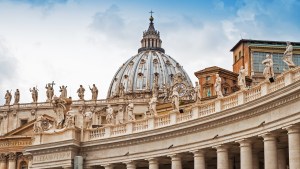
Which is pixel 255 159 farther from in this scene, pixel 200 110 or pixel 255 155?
pixel 200 110

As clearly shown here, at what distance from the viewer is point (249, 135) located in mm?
48656

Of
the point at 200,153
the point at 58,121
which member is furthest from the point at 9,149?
the point at 200,153

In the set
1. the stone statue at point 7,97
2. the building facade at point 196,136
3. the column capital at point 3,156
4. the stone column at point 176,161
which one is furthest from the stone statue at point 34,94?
the stone column at point 176,161

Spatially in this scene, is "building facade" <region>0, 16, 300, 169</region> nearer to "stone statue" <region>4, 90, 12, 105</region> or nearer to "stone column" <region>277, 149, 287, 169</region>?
"stone column" <region>277, 149, 287, 169</region>

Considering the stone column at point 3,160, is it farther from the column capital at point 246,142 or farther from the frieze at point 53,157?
the column capital at point 246,142

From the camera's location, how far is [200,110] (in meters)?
54.7

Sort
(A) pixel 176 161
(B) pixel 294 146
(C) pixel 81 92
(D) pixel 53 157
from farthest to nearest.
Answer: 1. (C) pixel 81 92
2. (D) pixel 53 157
3. (A) pixel 176 161
4. (B) pixel 294 146

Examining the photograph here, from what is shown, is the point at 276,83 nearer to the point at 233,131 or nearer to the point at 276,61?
the point at 233,131

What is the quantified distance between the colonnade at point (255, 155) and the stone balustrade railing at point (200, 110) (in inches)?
113

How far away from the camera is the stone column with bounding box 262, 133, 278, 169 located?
46250 mm

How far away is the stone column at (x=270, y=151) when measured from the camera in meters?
46.2

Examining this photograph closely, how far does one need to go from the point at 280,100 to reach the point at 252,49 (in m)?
62.5

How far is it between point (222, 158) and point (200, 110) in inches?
196

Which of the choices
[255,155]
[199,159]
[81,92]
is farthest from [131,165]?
[81,92]
